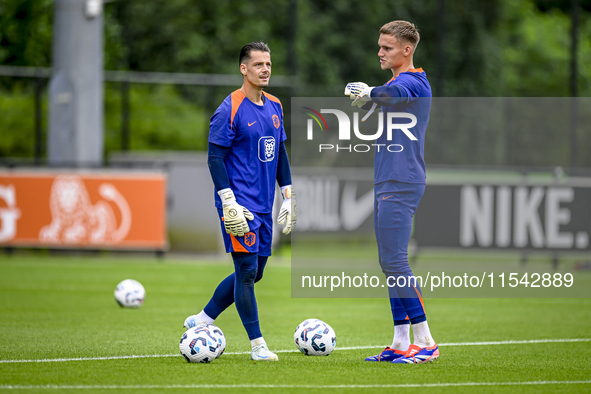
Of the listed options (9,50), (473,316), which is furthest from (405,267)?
(9,50)

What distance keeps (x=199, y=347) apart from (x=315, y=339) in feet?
3.21

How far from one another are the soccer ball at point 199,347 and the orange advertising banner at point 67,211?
9.88 m

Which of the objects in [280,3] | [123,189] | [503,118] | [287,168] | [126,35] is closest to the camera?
[287,168]

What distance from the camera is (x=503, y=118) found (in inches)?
987

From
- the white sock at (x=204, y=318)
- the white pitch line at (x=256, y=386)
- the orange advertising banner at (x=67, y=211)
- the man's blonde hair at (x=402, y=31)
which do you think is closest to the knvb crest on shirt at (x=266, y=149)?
the man's blonde hair at (x=402, y=31)

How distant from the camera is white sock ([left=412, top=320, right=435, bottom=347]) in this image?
6.16 m

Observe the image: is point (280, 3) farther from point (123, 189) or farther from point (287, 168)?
point (287, 168)

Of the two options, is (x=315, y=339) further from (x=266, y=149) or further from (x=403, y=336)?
(x=266, y=149)

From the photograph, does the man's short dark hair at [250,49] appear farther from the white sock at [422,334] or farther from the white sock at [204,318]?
the white sock at [422,334]

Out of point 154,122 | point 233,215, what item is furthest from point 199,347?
point 154,122

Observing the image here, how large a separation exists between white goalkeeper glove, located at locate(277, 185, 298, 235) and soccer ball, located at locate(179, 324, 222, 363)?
3.39 ft

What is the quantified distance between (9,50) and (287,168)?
1783 centimetres

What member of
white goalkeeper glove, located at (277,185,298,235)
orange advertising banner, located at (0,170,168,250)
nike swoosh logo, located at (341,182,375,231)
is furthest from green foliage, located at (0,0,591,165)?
white goalkeeper glove, located at (277,185,298,235)

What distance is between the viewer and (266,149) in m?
6.33
